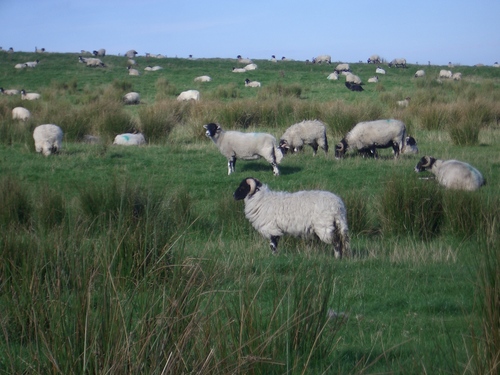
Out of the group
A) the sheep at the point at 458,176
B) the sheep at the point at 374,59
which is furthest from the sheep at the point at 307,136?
the sheep at the point at 374,59

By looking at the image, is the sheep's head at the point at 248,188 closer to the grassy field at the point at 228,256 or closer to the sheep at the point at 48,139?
the grassy field at the point at 228,256

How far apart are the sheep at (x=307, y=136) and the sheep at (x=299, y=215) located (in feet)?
24.7

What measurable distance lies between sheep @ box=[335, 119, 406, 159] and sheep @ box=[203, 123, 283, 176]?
242 centimetres

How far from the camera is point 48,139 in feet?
53.8

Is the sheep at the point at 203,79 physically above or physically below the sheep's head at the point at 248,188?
below

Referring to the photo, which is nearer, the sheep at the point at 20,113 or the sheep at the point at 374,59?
the sheep at the point at 20,113

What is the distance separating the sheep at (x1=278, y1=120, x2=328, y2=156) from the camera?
55.8 feet

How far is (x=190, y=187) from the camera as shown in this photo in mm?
13297

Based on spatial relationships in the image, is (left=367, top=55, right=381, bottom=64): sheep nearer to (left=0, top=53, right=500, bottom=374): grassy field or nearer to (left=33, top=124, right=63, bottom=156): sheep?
(left=0, top=53, right=500, bottom=374): grassy field

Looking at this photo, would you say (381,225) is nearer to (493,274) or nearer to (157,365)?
(493,274)

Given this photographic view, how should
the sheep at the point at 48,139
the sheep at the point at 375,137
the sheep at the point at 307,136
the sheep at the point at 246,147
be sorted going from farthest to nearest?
the sheep at the point at 307,136, the sheep at the point at 375,137, the sheep at the point at 48,139, the sheep at the point at 246,147

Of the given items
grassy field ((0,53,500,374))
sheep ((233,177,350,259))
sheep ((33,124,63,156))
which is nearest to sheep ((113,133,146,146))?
grassy field ((0,53,500,374))

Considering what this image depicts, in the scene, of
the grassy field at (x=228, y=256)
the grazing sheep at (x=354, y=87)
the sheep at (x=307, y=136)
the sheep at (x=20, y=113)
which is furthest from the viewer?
the grazing sheep at (x=354, y=87)

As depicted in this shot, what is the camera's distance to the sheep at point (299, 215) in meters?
8.50
